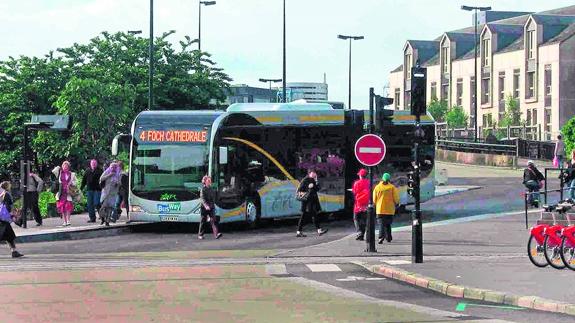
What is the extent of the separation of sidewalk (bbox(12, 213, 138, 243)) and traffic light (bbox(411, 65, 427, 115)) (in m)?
11.6

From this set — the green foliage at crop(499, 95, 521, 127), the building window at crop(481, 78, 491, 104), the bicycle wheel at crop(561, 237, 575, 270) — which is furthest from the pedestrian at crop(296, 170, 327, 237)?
the building window at crop(481, 78, 491, 104)

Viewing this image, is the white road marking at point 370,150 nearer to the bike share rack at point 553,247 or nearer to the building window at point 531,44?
the bike share rack at point 553,247

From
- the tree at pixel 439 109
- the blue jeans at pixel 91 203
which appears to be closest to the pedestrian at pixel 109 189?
the blue jeans at pixel 91 203

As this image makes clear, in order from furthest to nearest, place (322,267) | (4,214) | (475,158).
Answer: (475,158) < (4,214) < (322,267)

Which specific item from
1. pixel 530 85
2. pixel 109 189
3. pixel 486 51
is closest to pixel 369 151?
pixel 109 189

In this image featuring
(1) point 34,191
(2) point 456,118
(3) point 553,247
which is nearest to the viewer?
(3) point 553,247

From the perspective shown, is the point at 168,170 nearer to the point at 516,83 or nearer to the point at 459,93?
the point at 516,83

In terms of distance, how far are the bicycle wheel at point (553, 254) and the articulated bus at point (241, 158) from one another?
30.8ft

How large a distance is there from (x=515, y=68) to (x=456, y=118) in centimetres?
675

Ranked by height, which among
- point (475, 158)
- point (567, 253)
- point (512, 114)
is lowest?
point (567, 253)

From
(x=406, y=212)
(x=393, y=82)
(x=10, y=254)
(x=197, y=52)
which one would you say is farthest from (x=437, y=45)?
(x=10, y=254)

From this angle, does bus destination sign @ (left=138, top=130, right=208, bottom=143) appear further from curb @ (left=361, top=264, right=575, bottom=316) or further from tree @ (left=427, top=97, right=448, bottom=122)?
tree @ (left=427, top=97, right=448, bottom=122)

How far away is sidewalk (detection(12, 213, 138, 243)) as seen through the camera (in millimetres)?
28797

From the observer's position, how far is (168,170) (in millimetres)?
30562
